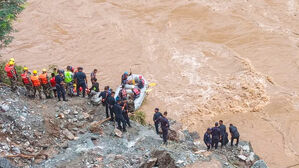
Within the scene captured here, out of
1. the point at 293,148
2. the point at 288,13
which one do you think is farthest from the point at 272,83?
the point at 288,13

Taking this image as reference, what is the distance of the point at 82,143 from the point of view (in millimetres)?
11219

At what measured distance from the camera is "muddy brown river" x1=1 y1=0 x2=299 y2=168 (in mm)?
15617

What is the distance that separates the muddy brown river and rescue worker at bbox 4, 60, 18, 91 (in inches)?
233

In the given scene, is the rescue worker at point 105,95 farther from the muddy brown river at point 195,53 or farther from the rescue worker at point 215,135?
the rescue worker at point 215,135

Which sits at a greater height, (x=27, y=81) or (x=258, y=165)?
(x=27, y=81)

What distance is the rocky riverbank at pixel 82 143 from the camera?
995 cm

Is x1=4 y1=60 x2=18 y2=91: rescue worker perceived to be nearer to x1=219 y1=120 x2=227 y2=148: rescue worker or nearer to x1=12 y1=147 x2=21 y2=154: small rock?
x1=12 y1=147 x2=21 y2=154: small rock

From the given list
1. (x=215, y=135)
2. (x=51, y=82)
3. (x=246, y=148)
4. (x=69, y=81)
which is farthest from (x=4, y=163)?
(x=246, y=148)

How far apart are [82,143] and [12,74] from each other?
3596 mm

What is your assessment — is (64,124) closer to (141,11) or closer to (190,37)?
(190,37)

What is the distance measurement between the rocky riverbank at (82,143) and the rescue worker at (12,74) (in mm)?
251

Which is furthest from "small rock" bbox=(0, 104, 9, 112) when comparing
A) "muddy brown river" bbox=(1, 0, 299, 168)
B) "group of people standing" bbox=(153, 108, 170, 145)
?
"muddy brown river" bbox=(1, 0, 299, 168)

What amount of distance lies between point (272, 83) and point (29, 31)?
52.4 ft

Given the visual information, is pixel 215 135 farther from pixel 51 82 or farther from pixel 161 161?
pixel 51 82
